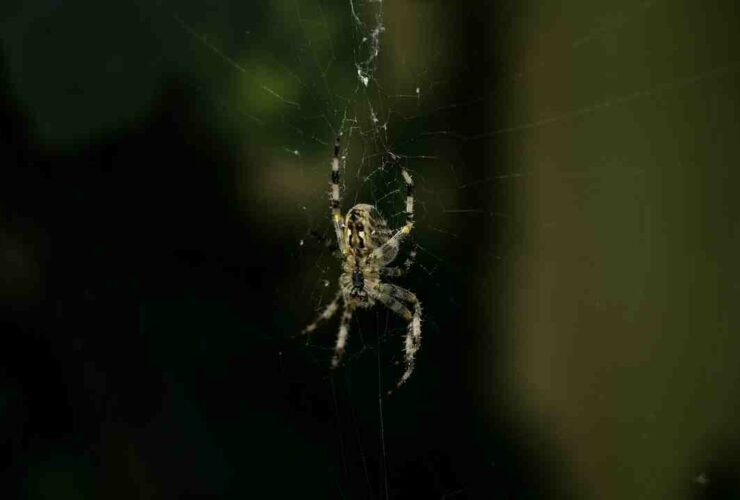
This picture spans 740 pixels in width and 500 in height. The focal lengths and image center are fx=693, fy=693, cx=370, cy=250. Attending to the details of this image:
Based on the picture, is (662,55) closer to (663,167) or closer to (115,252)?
(663,167)

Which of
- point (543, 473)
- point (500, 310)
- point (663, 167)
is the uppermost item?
point (663, 167)

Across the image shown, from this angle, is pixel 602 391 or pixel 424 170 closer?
pixel 424 170

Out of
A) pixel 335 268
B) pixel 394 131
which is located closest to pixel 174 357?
pixel 335 268

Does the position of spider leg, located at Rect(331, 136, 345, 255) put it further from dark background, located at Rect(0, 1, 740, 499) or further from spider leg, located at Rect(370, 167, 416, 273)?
dark background, located at Rect(0, 1, 740, 499)

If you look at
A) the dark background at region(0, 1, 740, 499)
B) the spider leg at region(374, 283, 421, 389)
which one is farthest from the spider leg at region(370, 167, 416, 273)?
the dark background at region(0, 1, 740, 499)

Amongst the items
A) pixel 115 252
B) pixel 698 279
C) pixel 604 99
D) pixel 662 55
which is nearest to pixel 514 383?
pixel 698 279

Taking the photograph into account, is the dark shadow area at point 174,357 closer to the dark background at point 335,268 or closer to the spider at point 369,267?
the dark background at point 335,268

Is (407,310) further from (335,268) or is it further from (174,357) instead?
(174,357)

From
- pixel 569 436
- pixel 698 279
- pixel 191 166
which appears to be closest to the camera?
pixel 191 166
